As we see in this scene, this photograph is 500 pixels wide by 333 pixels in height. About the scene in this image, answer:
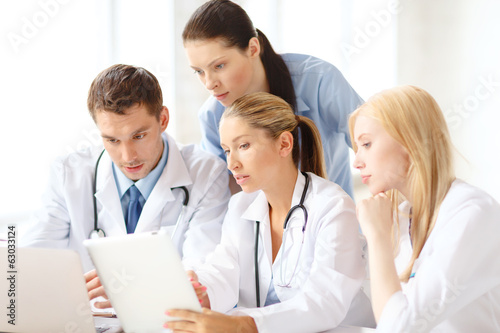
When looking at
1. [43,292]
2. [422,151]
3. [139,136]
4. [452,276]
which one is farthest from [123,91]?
[452,276]

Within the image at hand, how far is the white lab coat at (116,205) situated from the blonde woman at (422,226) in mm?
635

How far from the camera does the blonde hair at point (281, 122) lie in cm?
172

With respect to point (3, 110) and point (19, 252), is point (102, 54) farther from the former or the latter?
point (19, 252)

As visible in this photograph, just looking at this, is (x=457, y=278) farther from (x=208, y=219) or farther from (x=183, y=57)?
(x=183, y=57)

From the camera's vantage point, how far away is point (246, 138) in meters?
1.70

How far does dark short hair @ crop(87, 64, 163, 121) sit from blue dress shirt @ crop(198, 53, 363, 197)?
0.34m

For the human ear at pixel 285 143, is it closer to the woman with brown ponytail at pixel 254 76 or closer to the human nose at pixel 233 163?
the human nose at pixel 233 163

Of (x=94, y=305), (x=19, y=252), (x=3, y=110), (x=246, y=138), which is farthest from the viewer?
(x=3, y=110)

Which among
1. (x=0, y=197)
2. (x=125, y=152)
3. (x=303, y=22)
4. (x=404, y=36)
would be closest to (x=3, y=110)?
(x=0, y=197)

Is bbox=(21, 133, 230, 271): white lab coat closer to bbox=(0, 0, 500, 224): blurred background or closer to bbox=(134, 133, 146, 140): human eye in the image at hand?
bbox=(134, 133, 146, 140): human eye

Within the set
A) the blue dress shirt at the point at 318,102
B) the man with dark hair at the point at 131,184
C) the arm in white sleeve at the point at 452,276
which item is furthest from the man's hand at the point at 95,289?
the blue dress shirt at the point at 318,102

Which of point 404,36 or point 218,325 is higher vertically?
point 404,36

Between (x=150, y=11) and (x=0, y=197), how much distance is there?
1.33 meters

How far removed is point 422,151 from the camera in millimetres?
1366
